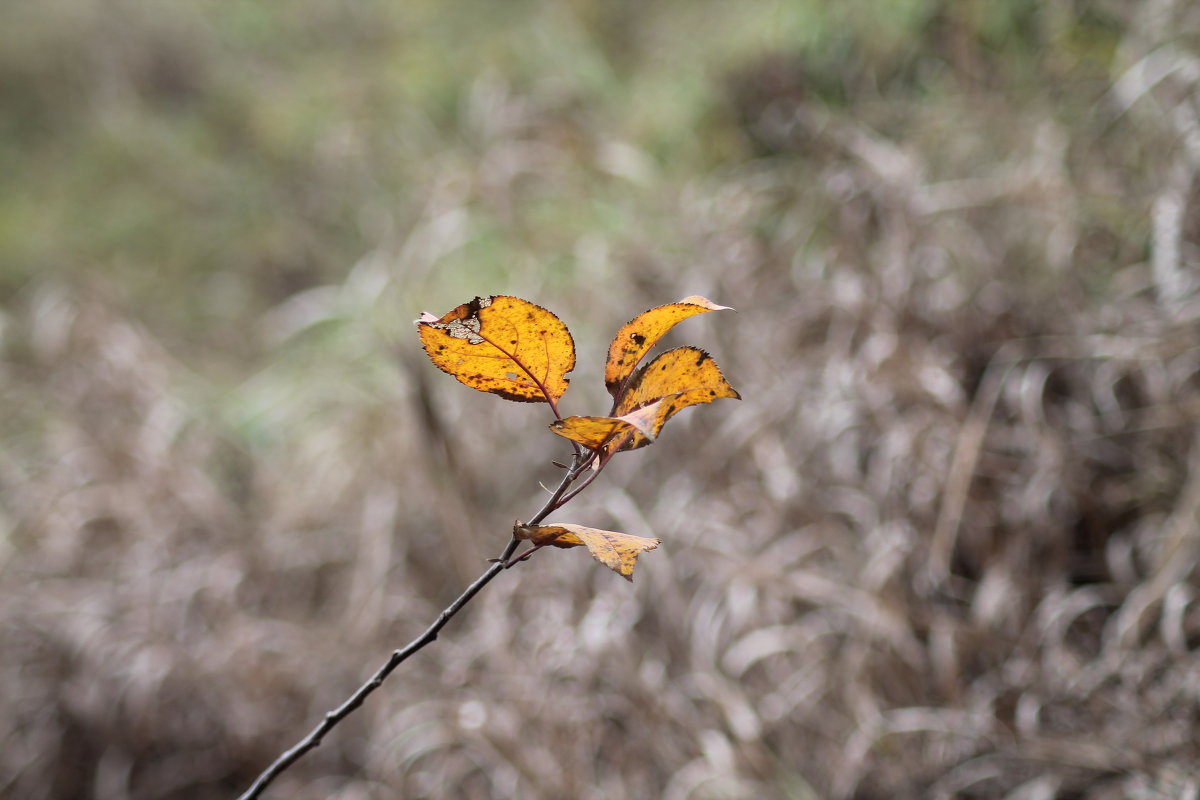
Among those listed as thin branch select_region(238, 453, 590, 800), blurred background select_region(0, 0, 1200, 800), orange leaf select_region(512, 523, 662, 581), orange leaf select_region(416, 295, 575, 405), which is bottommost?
orange leaf select_region(512, 523, 662, 581)

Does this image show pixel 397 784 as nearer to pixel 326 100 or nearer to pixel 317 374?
pixel 317 374

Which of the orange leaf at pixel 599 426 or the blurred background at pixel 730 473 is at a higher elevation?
the blurred background at pixel 730 473

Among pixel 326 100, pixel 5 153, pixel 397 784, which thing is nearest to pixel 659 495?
pixel 397 784

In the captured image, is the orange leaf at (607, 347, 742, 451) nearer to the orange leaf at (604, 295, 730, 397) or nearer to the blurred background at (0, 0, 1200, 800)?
the orange leaf at (604, 295, 730, 397)

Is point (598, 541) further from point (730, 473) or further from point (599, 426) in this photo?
point (730, 473)

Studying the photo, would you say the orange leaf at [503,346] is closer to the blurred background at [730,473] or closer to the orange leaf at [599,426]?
the orange leaf at [599,426]

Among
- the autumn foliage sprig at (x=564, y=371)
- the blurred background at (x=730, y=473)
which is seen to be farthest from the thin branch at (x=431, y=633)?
the blurred background at (x=730, y=473)

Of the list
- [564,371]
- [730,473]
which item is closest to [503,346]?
[564,371]

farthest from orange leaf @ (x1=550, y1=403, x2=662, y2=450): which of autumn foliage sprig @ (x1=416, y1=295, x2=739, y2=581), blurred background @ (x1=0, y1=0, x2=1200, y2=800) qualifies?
blurred background @ (x1=0, y1=0, x2=1200, y2=800)
